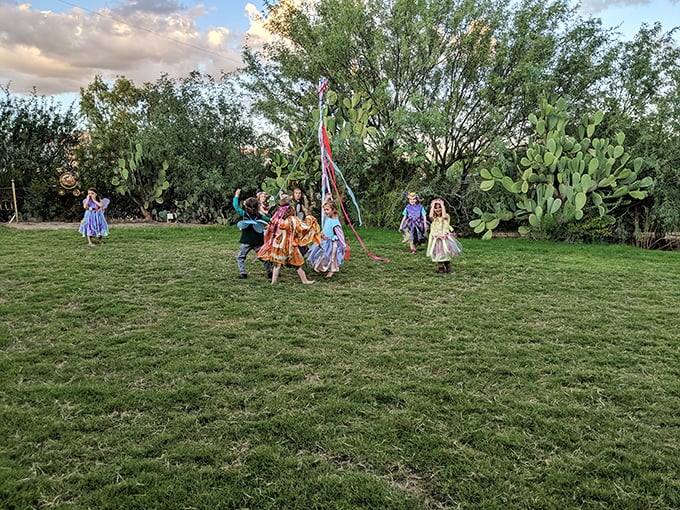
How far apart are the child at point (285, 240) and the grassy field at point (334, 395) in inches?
14.4

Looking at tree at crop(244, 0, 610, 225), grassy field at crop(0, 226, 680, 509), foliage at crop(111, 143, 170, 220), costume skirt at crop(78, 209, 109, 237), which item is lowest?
grassy field at crop(0, 226, 680, 509)

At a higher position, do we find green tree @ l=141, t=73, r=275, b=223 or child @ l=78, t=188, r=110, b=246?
green tree @ l=141, t=73, r=275, b=223

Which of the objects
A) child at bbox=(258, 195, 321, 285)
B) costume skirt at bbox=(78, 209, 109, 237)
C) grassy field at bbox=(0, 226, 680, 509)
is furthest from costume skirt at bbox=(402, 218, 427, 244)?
costume skirt at bbox=(78, 209, 109, 237)

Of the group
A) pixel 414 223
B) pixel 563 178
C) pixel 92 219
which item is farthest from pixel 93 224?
pixel 563 178

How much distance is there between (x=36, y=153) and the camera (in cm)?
1616

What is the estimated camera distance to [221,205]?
49.6ft

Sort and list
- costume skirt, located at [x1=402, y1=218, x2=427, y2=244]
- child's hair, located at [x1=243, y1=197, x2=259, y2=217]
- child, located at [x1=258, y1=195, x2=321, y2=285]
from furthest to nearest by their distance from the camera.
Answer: costume skirt, located at [x1=402, y1=218, x2=427, y2=244], child's hair, located at [x1=243, y1=197, x2=259, y2=217], child, located at [x1=258, y1=195, x2=321, y2=285]

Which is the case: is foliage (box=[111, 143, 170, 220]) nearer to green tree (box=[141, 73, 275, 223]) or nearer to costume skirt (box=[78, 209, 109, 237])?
green tree (box=[141, 73, 275, 223])

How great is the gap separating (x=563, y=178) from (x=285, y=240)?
750cm

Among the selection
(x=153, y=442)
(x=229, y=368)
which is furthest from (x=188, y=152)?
(x=153, y=442)

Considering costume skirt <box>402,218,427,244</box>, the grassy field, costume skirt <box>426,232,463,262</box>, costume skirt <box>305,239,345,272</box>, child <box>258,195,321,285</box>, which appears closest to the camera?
the grassy field

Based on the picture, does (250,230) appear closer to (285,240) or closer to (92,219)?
(285,240)

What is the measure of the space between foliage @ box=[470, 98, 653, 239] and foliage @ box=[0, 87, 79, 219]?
41.2ft

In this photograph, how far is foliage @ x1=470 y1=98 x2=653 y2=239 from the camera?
35.9 feet
